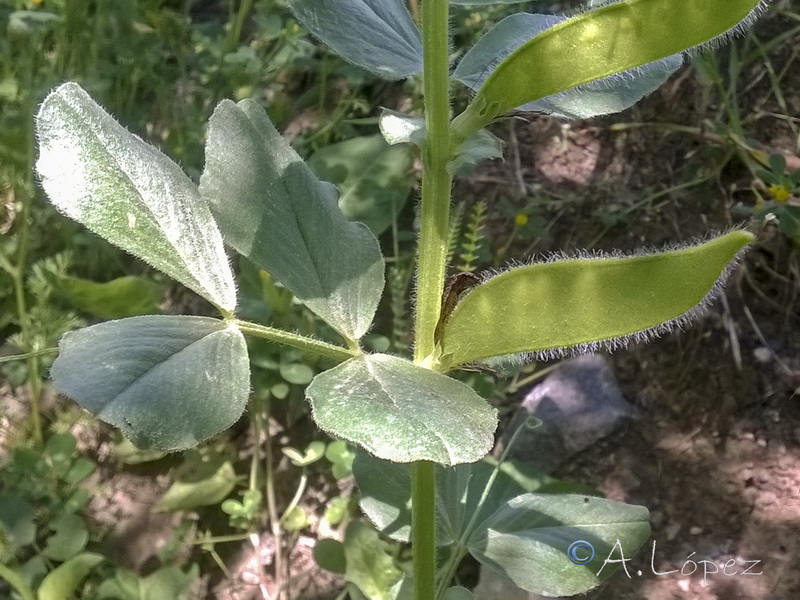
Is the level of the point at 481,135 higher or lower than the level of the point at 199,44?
higher

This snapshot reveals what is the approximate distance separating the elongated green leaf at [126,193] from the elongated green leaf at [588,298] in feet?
0.69

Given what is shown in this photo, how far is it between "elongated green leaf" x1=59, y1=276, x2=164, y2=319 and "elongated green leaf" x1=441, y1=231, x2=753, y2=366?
95 centimetres

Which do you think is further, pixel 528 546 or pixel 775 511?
pixel 775 511

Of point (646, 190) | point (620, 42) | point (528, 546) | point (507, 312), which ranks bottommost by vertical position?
point (528, 546)

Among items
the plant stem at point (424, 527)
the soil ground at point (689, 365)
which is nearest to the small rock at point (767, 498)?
the soil ground at point (689, 365)

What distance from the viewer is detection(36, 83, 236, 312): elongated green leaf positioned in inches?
20.1

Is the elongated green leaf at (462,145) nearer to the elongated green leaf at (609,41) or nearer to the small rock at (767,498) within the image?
the elongated green leaf at (609,41)

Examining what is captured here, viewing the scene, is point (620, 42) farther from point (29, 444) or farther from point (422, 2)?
point (29, 444)

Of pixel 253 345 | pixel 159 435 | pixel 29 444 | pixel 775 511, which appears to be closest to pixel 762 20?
pixel 775 511

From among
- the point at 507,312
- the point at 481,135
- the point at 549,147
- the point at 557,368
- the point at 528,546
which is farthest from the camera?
the point at 549,147

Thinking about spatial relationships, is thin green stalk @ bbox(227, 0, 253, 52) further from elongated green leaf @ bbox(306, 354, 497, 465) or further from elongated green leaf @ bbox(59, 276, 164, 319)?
elongated green leaf @ bbox(306, 354, 497, 465)

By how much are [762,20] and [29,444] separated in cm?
172

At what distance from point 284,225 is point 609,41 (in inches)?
11.9

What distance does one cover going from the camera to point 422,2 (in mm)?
509
